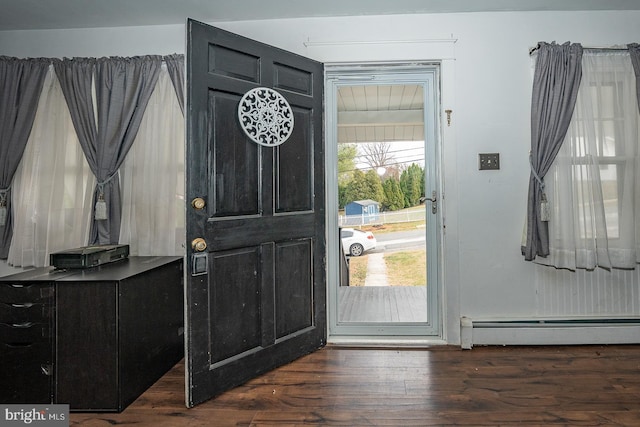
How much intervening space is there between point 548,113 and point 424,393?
2056 mm

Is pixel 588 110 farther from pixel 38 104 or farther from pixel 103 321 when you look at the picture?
pixel 38 104

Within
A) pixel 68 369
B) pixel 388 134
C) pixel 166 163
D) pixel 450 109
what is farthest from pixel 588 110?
pixel 68 369

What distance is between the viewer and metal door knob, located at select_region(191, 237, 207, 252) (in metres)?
2.14

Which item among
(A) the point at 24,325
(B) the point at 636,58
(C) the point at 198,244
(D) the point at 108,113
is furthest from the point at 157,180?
(B) the point at 636,58

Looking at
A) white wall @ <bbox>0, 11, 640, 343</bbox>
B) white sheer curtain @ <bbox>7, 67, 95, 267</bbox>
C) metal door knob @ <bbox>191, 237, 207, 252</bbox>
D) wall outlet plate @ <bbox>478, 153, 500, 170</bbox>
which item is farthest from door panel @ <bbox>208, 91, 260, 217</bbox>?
wall outlet plate @ <bbox>478, 153, 500, 170</bbox>

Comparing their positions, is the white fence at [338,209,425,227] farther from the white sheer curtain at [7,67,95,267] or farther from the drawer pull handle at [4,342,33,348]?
the drawer pull handle at [4,342,33,348]

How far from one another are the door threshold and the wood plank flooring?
0.44ft

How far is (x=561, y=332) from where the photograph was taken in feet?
9.38

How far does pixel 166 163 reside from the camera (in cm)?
297

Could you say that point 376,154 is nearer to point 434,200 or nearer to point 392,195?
point 392,195

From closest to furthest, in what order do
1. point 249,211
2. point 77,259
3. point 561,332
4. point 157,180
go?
point 77,259 < point 249,211 < point 561,332 < point 157,180

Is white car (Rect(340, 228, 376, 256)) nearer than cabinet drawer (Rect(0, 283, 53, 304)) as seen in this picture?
No

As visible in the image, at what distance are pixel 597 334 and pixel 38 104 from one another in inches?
175

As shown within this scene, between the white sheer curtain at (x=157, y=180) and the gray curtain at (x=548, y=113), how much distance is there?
2529 mm
